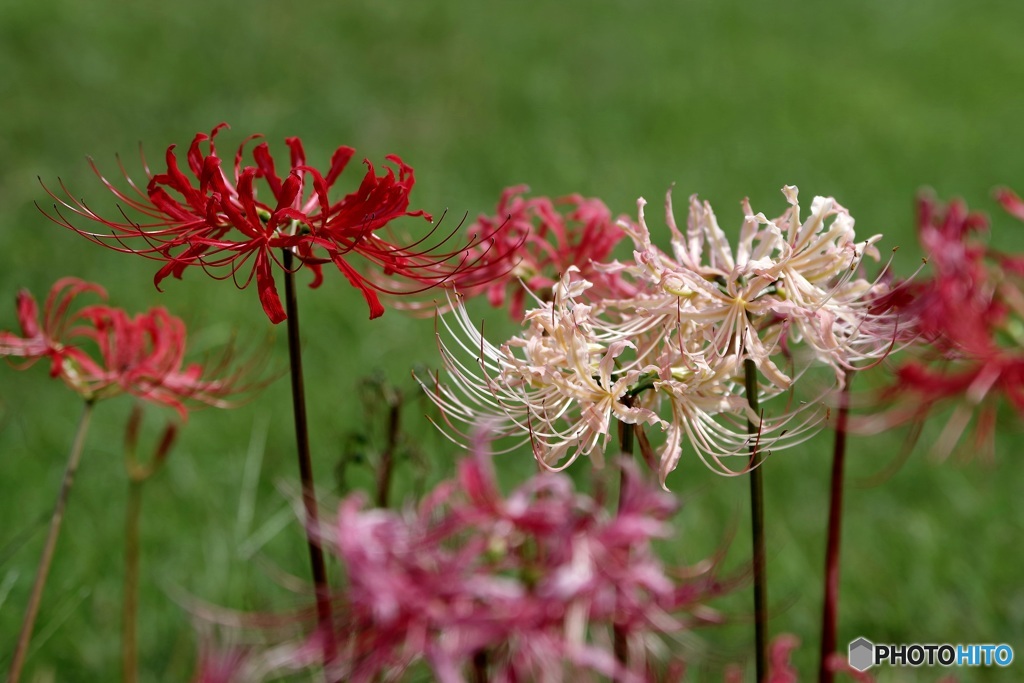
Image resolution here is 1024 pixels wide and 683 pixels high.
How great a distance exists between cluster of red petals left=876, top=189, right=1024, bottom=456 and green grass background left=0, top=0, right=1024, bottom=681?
1.49ft

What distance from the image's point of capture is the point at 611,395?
1129 millimetres

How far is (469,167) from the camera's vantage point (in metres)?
5.77

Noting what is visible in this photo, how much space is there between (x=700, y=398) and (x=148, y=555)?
212 centimetres

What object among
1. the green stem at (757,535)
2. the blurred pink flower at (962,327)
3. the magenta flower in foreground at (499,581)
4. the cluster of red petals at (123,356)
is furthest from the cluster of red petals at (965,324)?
the cluster of red petals at (123,356)

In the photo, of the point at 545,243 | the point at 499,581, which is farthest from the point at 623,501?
the point at 545,243

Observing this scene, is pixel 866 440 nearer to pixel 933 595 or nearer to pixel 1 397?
pixel 933 595

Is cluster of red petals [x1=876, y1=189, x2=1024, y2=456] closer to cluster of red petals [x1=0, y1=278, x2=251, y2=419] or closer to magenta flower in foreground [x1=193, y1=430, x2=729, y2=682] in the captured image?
magenta flower in foreground [x1=193, y1=430, x2=729, y2=682]

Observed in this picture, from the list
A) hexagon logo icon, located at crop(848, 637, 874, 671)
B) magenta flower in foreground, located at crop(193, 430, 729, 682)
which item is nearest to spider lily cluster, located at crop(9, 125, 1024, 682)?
magenta flower in foreground, located at crop(193, 430, 729, 682)

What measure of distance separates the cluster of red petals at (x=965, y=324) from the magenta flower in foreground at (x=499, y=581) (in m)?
0.60

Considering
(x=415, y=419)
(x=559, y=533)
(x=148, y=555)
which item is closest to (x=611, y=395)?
(x=559, y=533)

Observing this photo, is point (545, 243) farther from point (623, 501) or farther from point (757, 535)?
point (623, 501)

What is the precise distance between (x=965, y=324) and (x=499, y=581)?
0.73 metres

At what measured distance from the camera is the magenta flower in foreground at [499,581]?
73cm

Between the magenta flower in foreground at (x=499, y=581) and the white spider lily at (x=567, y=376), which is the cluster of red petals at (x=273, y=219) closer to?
the white spider lily at (x=567, y=376)
